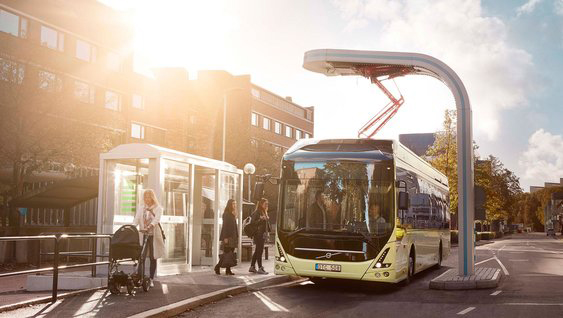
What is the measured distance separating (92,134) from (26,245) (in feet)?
22.6

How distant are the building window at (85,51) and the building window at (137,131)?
8.07 meters

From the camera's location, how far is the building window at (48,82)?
2498 cm

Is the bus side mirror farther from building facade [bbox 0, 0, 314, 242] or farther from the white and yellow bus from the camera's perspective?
building facade [bbox 0, 0, 314, 242]

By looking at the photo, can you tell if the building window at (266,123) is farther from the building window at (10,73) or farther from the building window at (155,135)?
the building window at (10,73)

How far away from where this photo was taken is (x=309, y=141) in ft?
47.3

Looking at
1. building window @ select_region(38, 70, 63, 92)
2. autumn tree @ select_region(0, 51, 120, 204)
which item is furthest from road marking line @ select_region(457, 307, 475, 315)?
building window @ select_region(38, 70, 63, 92)

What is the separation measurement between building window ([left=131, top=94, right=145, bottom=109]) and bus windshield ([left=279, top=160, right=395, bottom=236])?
40664 mm

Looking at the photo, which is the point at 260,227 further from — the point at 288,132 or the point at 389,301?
the point at 288,132

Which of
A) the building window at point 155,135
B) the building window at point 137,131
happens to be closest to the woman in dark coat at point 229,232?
the building window at point 137,131

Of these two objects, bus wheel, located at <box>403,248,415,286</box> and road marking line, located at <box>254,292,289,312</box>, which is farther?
bus wheel, located at <box>403,248,415,286</box>

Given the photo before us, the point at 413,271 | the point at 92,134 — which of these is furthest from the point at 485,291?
the point at 92,134

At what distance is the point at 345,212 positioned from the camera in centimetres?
1315

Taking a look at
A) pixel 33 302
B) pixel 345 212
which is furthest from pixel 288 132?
pixel 33 302

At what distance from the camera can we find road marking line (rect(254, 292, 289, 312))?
10.8 metres
